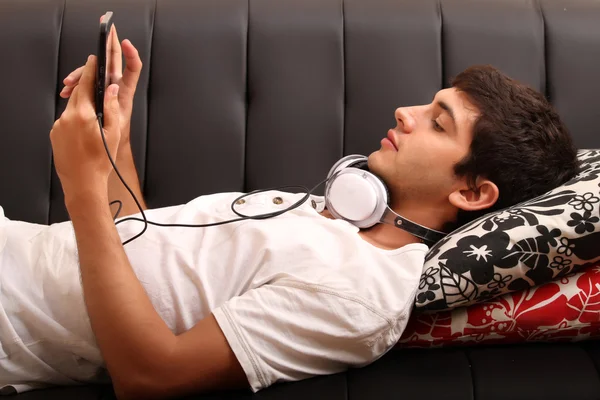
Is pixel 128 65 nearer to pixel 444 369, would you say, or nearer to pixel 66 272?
pixel 66 272

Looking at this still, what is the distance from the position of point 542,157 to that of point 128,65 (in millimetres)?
839

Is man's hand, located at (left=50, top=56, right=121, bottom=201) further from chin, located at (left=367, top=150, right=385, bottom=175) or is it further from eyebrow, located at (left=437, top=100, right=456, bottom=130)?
eyebrow, located at (left=437, top=100, right=456, bottom=130)

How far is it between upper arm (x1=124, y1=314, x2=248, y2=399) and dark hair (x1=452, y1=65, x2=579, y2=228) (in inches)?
21.8

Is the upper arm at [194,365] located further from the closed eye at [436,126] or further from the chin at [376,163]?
the closed eye at [436,126]

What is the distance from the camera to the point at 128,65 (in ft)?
4.15

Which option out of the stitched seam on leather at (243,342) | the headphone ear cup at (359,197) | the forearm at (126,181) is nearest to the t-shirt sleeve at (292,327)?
the stitched seam on leather at (243,342)

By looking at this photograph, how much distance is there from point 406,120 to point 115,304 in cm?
66

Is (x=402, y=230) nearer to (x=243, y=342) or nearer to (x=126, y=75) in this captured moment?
(x=243, y=342)

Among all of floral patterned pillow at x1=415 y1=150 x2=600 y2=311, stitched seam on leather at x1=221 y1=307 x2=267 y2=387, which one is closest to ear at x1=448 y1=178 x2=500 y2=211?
floral patterned pillow at x1=415 y1=150 x2=600 y2=311

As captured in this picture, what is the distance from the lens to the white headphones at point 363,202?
117 centimetres

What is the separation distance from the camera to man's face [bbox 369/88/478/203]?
1.18 m

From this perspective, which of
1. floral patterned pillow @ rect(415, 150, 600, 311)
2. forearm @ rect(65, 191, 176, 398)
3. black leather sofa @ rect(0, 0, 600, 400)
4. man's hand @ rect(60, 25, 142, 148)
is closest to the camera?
forearm @ rect(65, 191, 176, 398)

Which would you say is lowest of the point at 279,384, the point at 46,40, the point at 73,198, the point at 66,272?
the point at 279,384

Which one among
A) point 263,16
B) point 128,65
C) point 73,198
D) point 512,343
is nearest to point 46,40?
point 128,65
